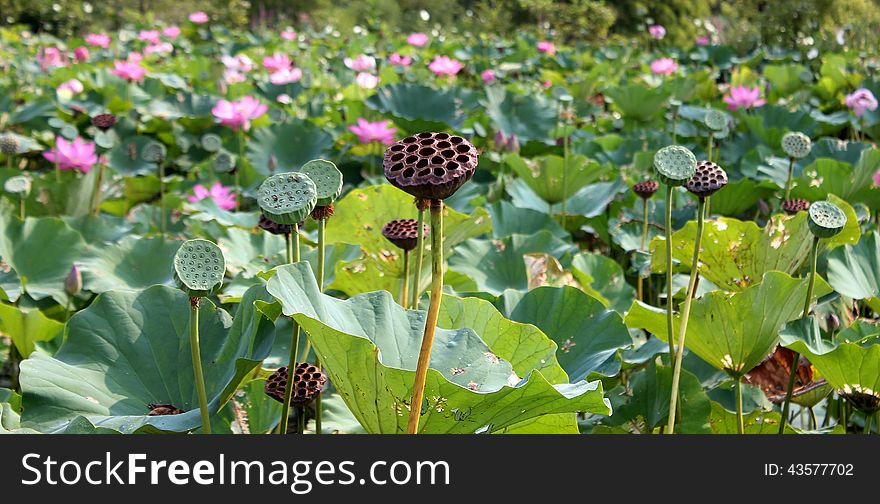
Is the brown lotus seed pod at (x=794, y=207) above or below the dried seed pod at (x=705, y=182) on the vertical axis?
below

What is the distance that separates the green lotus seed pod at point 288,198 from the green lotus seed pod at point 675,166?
418 millimetres

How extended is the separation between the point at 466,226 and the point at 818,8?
5.26m

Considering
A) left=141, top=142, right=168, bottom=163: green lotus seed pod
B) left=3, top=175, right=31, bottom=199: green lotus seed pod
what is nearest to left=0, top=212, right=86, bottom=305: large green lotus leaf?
left=3, top=175, right=31, bottom=199: green lotus seed pod

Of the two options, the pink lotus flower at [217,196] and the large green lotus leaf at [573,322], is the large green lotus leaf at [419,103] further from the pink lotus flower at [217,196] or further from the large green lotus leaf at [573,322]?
the large green lotus leaf at [573,322]

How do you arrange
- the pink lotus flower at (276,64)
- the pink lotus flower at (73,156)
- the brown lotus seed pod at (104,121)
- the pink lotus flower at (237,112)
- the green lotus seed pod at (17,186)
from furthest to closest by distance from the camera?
the pink lotus flower at (276,64)
the pink lotus flower at (237,112)
the pink lotus flower at (73,156)
the brown lotus seed pod at (104,121)
the green lotus seed pod at (17,186)

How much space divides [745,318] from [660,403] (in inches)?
7.9

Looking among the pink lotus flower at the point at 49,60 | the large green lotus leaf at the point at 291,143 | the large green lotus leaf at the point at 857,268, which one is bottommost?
the pink lotus flower at the point at 49,60

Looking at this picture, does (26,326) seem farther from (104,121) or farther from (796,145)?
(796,145)

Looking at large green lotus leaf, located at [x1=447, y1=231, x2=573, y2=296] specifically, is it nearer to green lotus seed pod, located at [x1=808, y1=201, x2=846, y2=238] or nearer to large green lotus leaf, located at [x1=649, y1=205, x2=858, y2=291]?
large green lotus leaf, located at [x1=649, y1=205, x2=858, y2=291]

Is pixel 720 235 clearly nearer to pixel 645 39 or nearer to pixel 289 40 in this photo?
pixel 289 40

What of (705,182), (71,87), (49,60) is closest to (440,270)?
(705,182)

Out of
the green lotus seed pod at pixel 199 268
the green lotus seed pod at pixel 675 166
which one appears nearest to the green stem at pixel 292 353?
the green lotus seed pod at pixel 199 268

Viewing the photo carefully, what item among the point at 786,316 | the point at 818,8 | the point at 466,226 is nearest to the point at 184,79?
the point at 466,226

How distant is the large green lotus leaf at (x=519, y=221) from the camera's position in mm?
2105
